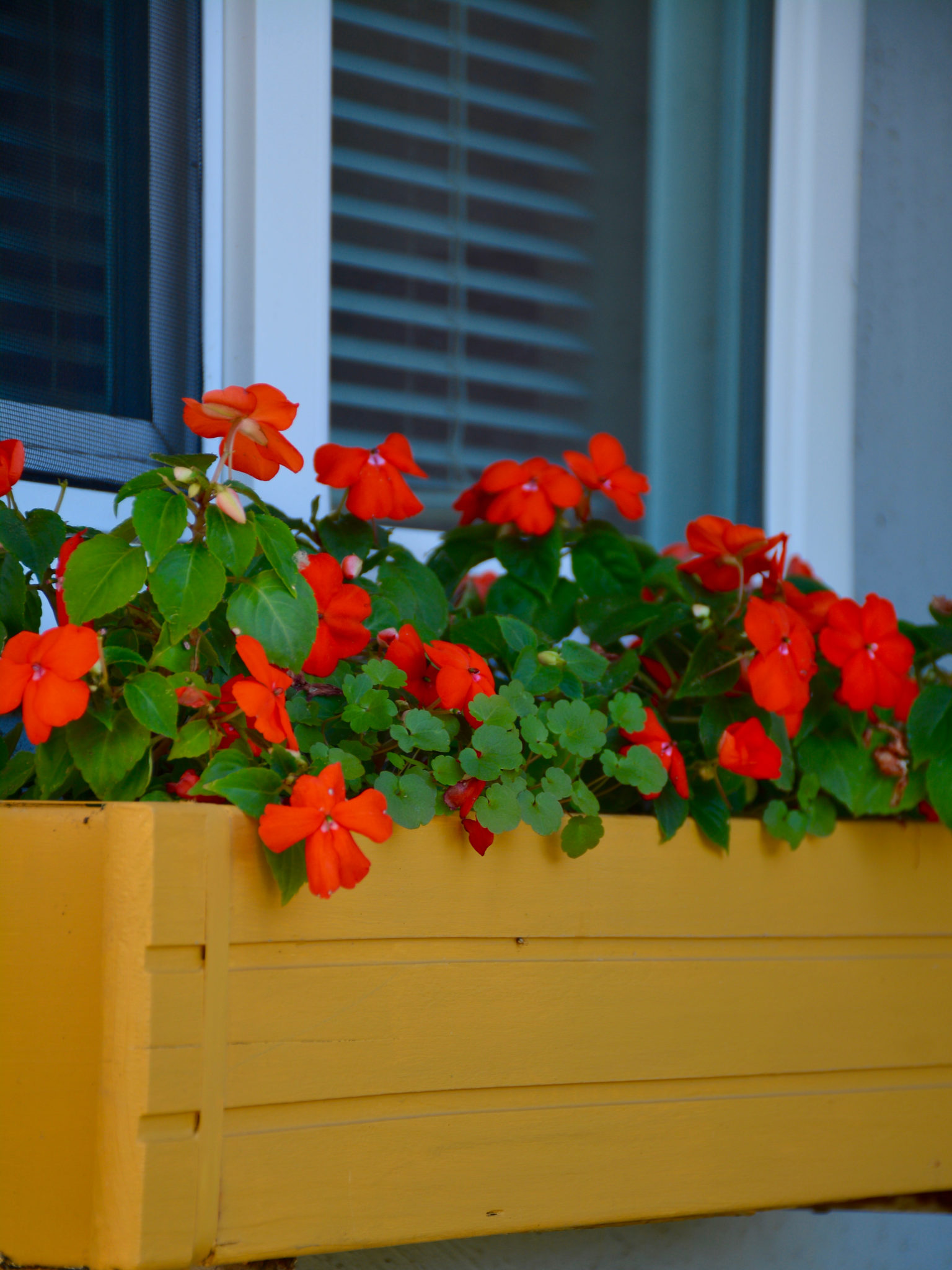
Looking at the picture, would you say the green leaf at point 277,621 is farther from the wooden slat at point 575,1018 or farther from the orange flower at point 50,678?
the wooden slat at point 575,1018

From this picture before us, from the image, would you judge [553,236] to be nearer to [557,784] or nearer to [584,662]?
[584,662]

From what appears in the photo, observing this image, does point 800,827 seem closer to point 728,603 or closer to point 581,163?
point 728,603

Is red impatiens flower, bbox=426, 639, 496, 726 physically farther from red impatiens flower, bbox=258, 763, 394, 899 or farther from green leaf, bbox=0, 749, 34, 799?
green leaf, bbox=0, 749, 34, 799

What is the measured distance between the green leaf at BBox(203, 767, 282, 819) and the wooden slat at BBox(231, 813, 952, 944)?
12 millimetres

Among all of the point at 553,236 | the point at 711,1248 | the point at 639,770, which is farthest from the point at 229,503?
the point at 553,236

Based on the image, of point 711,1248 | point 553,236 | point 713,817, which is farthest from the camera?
point 553,236

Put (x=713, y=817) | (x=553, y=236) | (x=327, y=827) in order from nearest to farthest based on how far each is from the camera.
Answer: (x=327, y=827)
(x=713, y=817)
(x=553, y=236)

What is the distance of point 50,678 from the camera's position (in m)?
0.59

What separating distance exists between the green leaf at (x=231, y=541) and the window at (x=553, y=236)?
2.28 ft

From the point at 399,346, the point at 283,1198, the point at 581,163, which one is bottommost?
the point at 283,1198

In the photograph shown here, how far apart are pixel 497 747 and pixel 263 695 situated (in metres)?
0.16

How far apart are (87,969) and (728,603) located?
0.58 m

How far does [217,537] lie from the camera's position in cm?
63

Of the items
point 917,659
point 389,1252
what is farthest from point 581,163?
point 389,1252
